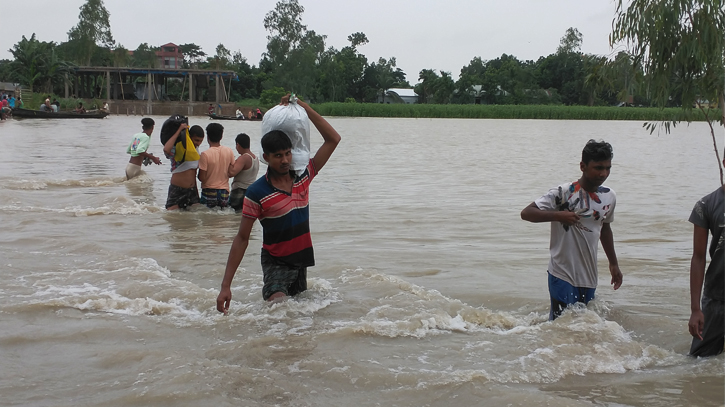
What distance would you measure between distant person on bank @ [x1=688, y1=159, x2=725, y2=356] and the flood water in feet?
0.79

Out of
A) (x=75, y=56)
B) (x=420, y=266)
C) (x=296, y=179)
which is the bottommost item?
(x=420, y=266)

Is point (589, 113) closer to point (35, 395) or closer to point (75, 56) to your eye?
point (75, 56)

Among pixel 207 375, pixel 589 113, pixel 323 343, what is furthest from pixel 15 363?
pixel 589 113

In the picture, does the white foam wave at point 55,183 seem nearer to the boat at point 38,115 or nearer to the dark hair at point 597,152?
the dark hair at point 597,152

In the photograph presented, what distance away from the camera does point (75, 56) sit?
266 feet

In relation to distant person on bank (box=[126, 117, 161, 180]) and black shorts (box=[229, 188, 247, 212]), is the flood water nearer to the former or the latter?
black shorts (box=[229, 188, 247, 212])

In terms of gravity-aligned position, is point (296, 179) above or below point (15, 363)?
above

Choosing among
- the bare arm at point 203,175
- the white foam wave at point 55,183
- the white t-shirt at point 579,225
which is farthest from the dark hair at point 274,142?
the white foam wave at point 55,183

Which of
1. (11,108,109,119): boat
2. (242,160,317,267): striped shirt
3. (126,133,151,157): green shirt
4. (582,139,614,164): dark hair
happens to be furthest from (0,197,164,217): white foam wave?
(11,108,109,119): boat

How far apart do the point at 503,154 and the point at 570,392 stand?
22711 millimetres

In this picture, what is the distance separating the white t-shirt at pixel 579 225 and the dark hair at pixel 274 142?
1601 millimetres

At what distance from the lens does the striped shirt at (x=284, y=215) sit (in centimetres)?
454

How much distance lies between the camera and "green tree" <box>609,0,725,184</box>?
20.3 ft

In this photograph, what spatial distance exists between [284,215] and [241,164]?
16.4ft
